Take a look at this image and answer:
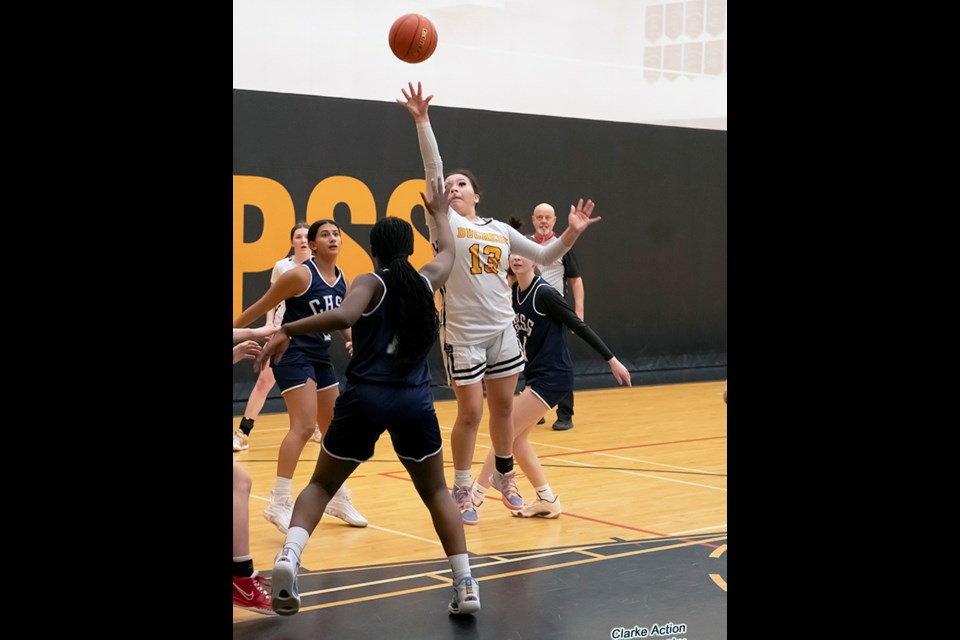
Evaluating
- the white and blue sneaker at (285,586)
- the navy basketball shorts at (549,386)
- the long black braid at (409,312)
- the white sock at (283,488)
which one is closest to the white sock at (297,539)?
the white and blue sneaker at (285,586)

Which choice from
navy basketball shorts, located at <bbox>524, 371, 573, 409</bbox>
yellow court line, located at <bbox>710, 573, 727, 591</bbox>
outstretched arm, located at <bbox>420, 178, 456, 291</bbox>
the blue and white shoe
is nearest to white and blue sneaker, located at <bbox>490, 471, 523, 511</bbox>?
the blue and white shoe

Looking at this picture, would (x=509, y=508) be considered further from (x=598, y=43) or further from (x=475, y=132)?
(x=598, y=43)

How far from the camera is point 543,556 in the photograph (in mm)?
5984

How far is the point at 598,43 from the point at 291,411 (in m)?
10.6

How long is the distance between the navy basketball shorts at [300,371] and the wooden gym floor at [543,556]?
2.78 ft

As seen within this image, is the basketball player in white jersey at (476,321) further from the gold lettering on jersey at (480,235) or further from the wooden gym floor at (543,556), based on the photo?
the wooden gym floor at (543,556)

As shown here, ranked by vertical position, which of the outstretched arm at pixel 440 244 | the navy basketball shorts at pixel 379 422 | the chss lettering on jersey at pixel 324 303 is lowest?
the navy basketball shorts at pixel 379 422

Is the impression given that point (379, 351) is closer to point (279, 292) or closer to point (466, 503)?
point (279, 292)

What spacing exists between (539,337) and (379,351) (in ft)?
8.15

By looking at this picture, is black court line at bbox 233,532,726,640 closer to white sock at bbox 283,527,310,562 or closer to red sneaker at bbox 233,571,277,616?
red sneaker at bbox 233,571,277,616

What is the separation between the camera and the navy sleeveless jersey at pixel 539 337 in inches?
278
